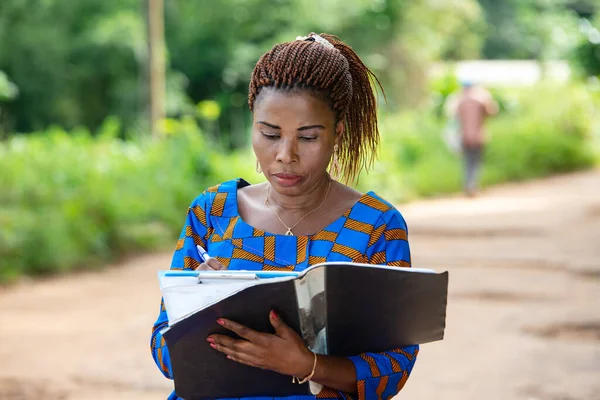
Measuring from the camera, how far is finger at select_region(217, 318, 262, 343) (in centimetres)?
190

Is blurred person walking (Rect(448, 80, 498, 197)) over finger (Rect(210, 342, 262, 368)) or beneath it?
over

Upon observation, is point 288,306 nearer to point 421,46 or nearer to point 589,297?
point 589,297

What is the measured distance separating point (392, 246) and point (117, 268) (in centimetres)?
762

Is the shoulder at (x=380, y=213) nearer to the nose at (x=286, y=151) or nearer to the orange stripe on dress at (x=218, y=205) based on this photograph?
the nose at (x=286, y=151)

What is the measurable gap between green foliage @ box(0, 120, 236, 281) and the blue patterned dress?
6.80 meters

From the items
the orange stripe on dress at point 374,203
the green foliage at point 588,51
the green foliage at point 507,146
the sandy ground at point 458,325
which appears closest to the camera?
the orange stripe on dress at point 374,203

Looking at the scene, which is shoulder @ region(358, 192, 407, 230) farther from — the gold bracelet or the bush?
the bush

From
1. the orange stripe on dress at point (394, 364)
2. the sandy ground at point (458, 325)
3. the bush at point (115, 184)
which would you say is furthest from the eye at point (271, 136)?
the bush at point (115, 184)

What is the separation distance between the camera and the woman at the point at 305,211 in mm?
2143

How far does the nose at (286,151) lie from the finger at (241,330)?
0.40 metres

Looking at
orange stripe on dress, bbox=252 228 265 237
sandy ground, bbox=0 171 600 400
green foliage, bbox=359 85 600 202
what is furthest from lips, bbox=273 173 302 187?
green foliage, bbox=359 85 600 202

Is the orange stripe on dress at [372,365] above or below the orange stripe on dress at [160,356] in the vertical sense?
below

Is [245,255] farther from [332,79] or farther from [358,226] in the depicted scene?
[332,79]

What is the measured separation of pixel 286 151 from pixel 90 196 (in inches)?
323
